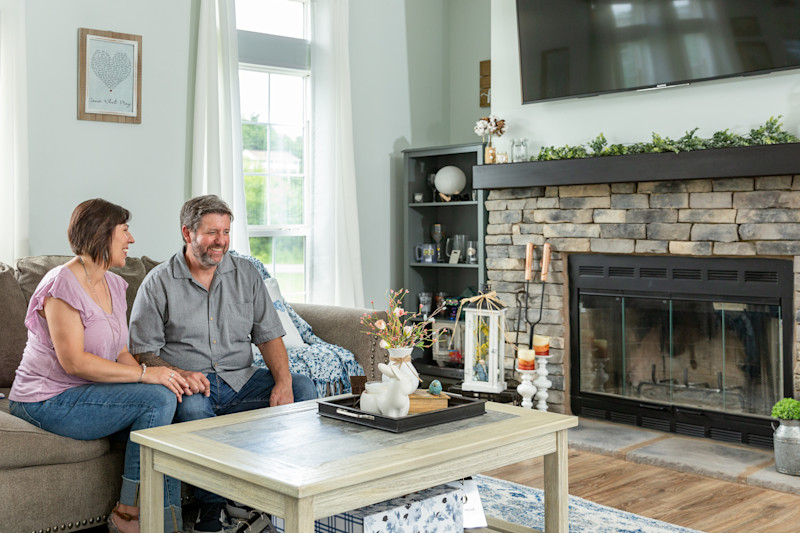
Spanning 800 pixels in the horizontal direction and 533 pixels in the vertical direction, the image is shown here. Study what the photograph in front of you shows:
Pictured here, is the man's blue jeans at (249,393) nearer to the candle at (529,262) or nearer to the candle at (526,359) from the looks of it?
the candle at (526,359)

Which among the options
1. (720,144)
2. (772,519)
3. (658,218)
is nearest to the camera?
(772,519)

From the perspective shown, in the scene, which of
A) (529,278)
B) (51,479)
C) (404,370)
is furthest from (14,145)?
(529,278)

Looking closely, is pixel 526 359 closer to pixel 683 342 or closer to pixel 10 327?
pixel 683 342

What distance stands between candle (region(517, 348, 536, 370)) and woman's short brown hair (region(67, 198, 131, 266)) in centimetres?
224

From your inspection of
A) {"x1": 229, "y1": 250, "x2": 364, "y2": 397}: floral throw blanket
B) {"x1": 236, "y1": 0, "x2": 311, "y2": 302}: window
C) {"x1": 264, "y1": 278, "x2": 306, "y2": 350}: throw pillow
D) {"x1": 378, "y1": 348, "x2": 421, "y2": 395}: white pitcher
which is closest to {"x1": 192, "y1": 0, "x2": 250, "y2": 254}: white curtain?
{"x1": 236, "y1": 0, "x2": 311, "y2": 302}: window

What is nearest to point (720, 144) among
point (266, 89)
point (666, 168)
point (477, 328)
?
point (666, 168)

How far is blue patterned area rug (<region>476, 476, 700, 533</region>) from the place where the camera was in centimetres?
270

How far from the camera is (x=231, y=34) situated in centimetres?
425

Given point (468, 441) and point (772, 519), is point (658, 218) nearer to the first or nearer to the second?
point (772, 519)

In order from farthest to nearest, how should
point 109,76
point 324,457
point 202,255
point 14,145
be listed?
point 109,76
point 14,145
point 202,255
point 324,457

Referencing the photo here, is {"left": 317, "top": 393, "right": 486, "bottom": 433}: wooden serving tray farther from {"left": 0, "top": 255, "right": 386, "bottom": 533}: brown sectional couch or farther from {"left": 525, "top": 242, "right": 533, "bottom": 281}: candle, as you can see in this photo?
{"left": 525, "top": 242, "right": 533, "bottom": 281}: candle

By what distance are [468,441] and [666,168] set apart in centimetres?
213

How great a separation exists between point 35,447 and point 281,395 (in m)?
0.77

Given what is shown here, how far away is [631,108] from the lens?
397 centimetres
